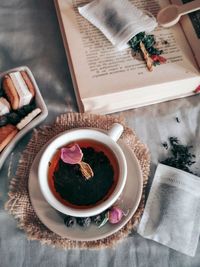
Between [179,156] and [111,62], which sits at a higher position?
[111,62]

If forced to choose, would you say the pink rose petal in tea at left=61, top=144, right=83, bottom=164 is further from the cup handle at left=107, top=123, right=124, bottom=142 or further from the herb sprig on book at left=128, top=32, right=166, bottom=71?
the herb sprig on book at left=128, top=32, right=166, bottom=71

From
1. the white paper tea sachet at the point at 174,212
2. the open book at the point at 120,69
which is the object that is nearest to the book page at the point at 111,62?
the open book at the point at 120,69

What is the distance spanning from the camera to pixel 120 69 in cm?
49

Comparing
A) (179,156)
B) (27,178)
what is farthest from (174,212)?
(27,178)

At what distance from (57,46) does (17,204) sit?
264mm

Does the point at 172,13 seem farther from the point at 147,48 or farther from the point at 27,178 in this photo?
the point at 27,178

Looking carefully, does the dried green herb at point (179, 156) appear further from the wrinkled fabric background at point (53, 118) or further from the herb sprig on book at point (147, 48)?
the herb sprig on book at point (147, 48)

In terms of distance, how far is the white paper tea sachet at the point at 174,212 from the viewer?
463 millimetres

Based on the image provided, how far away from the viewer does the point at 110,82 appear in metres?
0.48

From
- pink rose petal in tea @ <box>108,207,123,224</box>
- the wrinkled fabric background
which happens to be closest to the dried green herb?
the wrinkled fabric background

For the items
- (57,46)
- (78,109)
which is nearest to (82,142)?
(78,109)

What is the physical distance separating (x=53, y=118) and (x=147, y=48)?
0.57 ft

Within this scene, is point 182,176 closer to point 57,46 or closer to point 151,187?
point 151,187

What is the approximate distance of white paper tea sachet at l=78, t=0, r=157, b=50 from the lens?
502 mm
